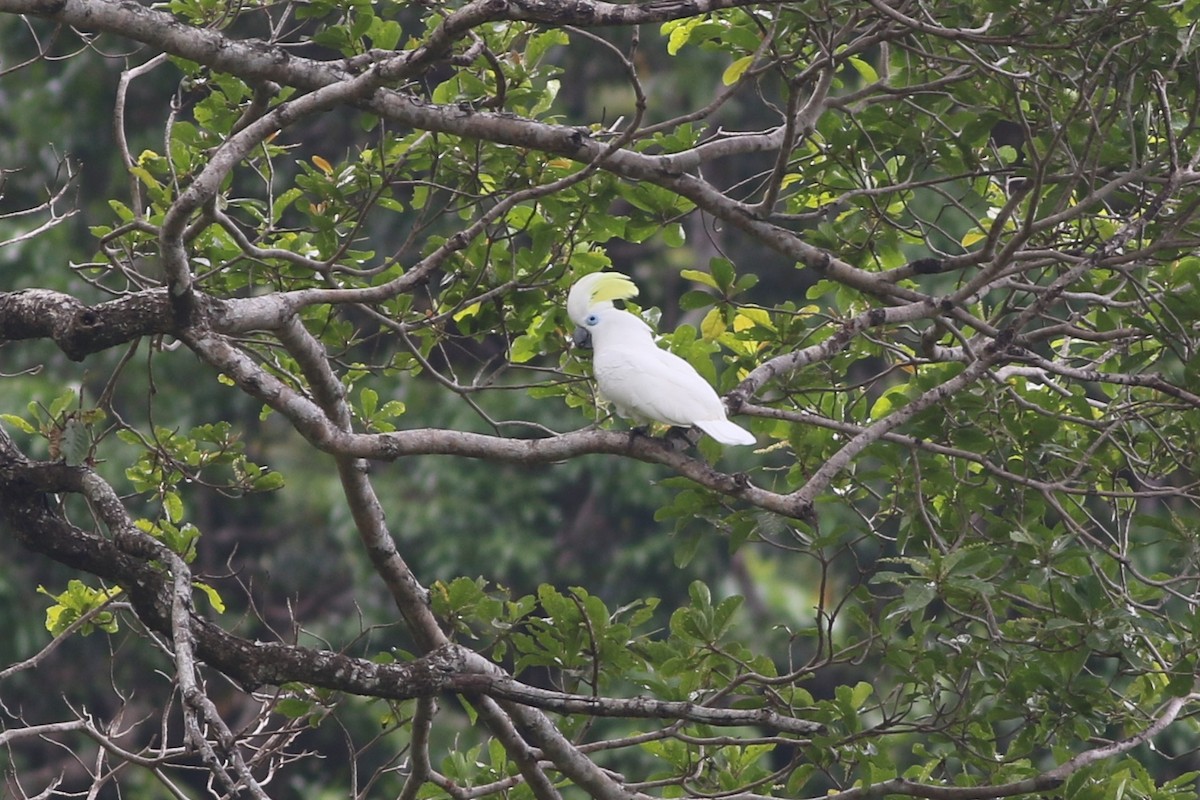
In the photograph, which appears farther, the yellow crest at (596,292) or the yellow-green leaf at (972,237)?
the yellow-green leaf at (972,237)

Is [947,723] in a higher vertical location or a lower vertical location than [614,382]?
lower

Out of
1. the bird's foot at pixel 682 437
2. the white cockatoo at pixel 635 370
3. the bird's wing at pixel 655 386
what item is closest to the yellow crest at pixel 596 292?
the white cockatoo at pixel 635 370

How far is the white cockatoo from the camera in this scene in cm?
316

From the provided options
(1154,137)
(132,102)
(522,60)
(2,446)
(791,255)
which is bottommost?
(2,446)

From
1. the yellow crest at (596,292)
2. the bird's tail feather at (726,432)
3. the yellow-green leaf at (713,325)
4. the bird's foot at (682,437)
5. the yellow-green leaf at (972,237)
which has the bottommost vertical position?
the bird's tail feather at (726,432)

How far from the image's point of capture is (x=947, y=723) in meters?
3.06

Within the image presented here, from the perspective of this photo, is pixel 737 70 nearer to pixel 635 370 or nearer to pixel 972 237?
pixel 635 370

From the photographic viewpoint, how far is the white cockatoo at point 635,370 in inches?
124

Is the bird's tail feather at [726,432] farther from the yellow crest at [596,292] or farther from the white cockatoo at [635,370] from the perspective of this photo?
the yellow crest at [596,292]

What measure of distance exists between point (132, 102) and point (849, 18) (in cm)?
717

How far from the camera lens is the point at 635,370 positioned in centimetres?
332

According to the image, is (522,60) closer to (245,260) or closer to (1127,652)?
(245,260)

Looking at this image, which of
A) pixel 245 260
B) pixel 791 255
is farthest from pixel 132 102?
pixel 791 255

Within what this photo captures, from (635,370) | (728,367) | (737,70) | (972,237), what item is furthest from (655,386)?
(972,237)
